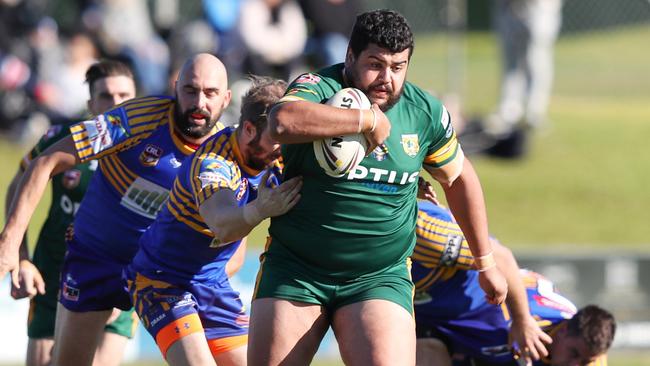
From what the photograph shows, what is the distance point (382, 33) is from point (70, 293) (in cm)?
230

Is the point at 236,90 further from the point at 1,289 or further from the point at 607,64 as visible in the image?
the point at 607,64

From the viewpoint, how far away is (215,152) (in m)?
5.29

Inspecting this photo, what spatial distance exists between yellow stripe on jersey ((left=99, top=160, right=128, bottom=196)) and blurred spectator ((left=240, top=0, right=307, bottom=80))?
7695 millimetres

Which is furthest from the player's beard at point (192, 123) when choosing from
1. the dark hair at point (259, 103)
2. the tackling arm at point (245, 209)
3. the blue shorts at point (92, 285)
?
the blue shorts at point (92, 285)

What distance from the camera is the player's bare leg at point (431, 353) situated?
6387 mm

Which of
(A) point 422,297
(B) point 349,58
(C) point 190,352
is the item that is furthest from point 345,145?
(A) point 422,297

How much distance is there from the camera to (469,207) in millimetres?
5375

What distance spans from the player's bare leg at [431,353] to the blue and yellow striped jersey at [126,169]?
1.59 metres

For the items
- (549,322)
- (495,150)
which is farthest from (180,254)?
(495,150)

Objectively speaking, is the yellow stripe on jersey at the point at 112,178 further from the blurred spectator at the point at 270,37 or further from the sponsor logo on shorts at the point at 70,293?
the blurred spectator at the point at 270,37

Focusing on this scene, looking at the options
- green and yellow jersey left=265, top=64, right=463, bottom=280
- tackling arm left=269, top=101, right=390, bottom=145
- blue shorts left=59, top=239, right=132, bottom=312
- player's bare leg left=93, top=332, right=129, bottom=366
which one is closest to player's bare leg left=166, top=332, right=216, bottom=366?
green and yellow jersey left=265, top=64, right=463, bottom=280

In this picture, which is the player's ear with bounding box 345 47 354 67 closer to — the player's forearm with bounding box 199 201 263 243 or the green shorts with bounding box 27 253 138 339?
the player's forearm with bounding box 199 201 263 243

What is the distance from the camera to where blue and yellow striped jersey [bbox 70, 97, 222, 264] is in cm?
571

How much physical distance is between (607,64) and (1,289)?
35.2ft
